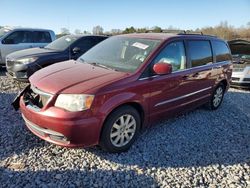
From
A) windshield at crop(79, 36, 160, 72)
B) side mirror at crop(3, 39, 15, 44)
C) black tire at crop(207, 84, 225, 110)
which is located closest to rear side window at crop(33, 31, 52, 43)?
side mirror at crop(3, 39, 15, 44)

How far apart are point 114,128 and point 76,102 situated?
2.34 feet

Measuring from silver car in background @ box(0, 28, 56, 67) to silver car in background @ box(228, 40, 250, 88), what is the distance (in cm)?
708

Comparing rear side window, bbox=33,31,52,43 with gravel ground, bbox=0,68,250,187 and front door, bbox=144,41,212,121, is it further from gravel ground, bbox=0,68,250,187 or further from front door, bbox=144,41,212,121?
Result: front door, bbox=144,41,212,121

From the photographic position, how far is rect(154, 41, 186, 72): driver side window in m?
4.21

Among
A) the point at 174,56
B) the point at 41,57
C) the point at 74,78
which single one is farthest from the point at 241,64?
the point at 74,78

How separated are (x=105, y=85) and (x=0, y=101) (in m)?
3.29

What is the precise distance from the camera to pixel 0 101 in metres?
5.62

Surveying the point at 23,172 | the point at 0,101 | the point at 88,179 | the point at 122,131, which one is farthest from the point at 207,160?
the point at 0,101

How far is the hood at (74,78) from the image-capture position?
11.1 feet

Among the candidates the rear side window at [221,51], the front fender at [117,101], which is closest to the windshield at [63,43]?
the rear side window at [221,51]

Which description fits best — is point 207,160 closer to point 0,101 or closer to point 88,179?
point 88,179

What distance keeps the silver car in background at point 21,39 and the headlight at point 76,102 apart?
714 centimetres

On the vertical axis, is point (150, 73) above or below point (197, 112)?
above

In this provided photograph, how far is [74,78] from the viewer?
3.65 metres
